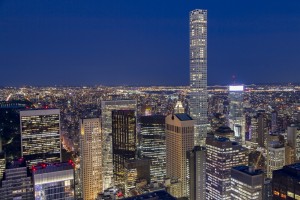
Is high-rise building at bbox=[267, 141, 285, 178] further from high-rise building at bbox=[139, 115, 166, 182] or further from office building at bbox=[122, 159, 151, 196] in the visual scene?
office building at bbox=[122, 159, 151, 196]

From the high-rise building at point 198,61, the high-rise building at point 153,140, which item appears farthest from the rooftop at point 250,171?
the high-rise building at point 198,61

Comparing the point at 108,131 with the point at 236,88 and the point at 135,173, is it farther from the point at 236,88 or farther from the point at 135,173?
the point at 236,88

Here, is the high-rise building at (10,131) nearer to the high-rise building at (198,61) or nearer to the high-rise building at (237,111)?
the high-rise building at (198,61)

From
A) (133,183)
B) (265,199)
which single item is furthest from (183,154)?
(265,199)

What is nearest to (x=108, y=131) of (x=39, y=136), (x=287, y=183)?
(x=39, y=136)

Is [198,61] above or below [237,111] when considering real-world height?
above
